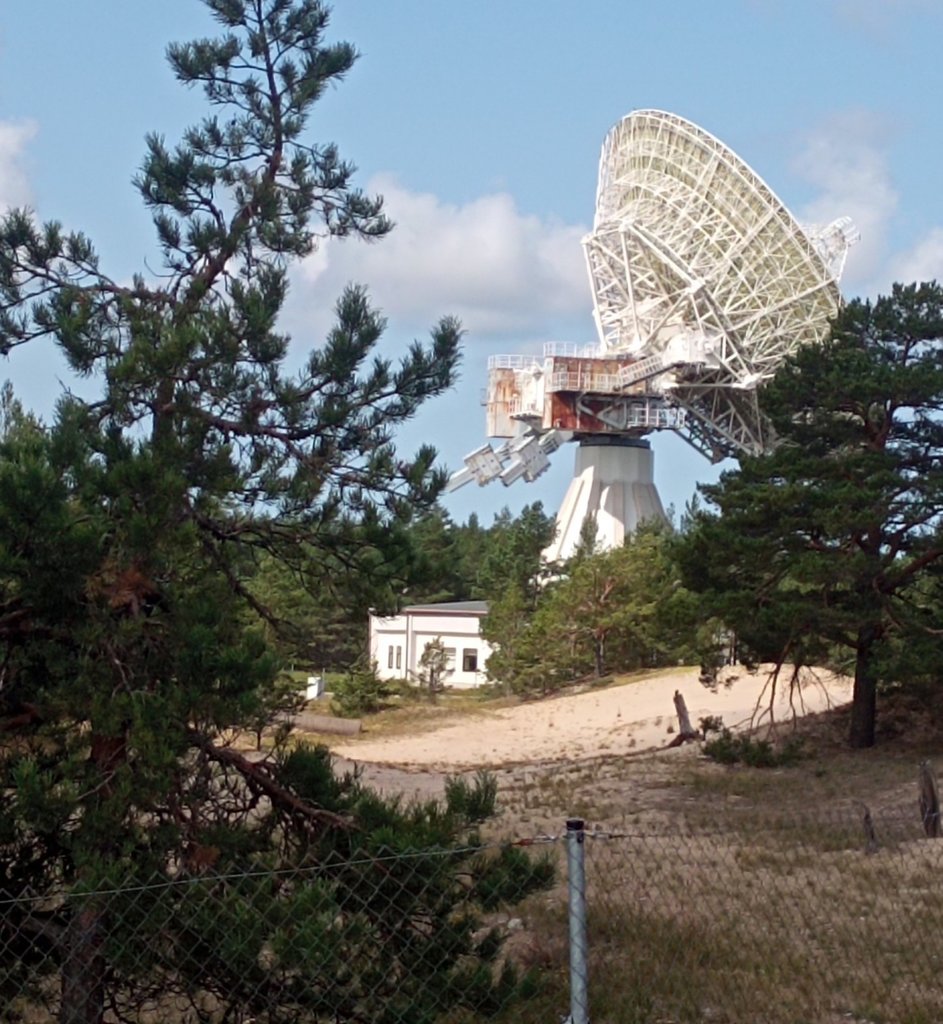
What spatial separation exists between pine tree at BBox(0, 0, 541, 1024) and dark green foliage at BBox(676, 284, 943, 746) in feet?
49.4

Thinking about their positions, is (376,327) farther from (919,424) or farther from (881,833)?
(919,424)

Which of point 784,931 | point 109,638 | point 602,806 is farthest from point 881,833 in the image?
point 109,638

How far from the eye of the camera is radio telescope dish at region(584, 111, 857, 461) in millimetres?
38094

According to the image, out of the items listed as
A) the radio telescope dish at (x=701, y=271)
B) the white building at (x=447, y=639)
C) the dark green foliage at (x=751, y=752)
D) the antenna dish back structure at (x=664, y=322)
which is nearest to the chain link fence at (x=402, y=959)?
the dark green foliage at (x=751, y=752)

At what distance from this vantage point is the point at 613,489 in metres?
49.8

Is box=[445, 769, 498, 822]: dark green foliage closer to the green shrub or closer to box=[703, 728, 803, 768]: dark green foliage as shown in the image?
box=[703, 728, 803, 768]: dark green foliage

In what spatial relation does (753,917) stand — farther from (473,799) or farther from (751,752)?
(751,752)

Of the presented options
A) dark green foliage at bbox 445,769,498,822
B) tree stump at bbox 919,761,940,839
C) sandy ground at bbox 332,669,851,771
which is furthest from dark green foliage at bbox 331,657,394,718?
dark green foliage at bbox 445,769,498,822

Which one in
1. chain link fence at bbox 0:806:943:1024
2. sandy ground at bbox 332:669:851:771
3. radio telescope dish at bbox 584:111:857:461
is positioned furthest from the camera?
radio telescope dish at bbox 584:111:857:461

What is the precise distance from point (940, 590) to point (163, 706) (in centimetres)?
1863

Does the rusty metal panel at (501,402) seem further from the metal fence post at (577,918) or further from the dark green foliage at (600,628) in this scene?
the metal fence post at (577,918)

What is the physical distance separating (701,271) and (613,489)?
466 inches

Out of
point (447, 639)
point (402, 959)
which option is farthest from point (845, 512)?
point (447, 639)

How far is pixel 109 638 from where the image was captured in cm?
632
